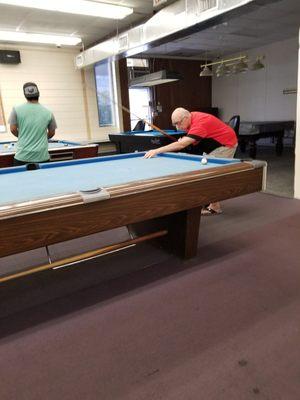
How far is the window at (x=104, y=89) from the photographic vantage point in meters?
7.72

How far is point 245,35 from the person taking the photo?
24.5ft

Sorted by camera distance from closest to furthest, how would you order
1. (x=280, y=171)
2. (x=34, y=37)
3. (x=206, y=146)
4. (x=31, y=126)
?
(x=31, y=126)
(x=206, y=146)
(x=280, y=171)
(x=34, y=37)

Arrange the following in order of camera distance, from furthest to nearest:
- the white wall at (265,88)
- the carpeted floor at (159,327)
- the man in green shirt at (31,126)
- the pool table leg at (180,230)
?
the white wall at (265,88)
the man in green shirt at (31,126)
the pool table leg at (180,230)
the carpeted floor at (159,327)

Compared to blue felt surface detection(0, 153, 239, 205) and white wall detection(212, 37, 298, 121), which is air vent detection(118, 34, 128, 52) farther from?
white wall detection(212, 37, 298, 121)

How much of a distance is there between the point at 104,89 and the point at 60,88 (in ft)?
3.65

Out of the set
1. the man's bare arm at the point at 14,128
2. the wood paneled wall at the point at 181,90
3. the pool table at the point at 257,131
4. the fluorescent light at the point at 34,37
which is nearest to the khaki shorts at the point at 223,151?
the man's bare arm at the point at 14,128

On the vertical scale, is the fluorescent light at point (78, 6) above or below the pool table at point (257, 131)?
above

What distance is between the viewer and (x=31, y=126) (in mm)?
3287

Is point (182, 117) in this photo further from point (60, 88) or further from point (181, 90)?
point (181, 90)

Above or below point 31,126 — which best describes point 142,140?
below

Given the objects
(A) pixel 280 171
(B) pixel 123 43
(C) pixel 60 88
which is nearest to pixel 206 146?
(A) pixel 280 171

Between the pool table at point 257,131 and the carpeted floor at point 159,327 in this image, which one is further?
the pool table at point 257,131

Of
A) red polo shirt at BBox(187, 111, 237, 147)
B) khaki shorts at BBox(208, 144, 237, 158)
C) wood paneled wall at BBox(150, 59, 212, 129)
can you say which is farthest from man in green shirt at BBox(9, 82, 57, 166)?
wood paneled wall at BBox(150, 59, 212, 129)

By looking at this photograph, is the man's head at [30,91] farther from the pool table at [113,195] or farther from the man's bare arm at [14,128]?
the pool table at [113,195]
